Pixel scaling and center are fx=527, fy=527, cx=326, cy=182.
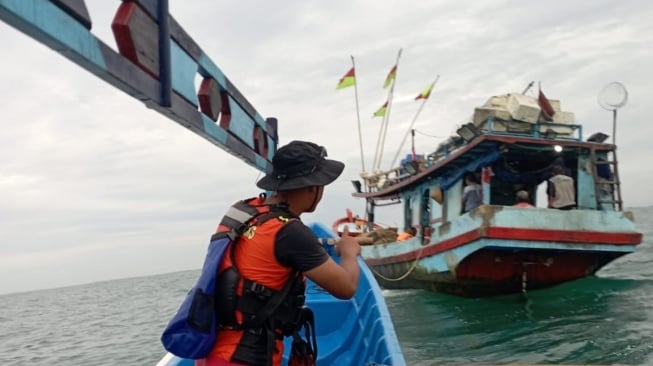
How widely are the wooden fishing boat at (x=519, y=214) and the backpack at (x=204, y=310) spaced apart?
27.1ft

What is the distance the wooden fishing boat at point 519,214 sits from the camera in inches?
398

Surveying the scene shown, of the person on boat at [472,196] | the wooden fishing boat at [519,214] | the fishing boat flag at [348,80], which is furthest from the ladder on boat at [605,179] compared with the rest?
the fishing boat flag at [348,80]

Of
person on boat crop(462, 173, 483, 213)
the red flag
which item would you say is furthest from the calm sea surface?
the red flag

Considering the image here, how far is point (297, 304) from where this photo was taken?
2.55 m

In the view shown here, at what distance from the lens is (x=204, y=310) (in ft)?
7.66

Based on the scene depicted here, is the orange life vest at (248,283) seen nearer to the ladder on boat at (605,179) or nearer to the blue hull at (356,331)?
the blue hull at (356,331)

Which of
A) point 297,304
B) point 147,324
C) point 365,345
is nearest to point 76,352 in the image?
point 147,324

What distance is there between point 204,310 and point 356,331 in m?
3.11

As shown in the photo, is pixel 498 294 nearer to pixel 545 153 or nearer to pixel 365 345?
pixel 545 153

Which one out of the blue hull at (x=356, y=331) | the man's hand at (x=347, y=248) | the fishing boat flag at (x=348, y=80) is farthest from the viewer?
the fishing boat flag at (x=348, y=80)

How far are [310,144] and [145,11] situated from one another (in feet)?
3.29

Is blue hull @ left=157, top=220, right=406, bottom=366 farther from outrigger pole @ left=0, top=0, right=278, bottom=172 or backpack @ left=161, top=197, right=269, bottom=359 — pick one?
outrigger pole @ left=0, top=0, right=278, bottom=172

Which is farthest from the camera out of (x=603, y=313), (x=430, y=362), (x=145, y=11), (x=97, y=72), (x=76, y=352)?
(x=76, y=352)

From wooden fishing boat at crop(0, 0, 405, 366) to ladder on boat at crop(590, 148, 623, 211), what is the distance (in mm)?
7564
